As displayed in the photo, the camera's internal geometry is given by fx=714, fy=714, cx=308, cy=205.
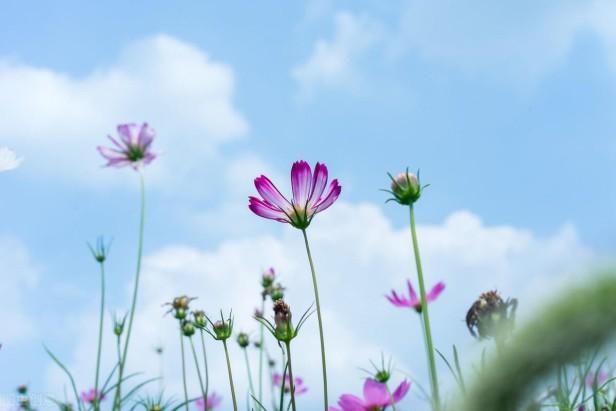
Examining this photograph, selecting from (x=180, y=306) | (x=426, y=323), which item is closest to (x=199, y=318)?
(x=180, y=306)

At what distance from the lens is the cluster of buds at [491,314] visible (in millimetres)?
1265

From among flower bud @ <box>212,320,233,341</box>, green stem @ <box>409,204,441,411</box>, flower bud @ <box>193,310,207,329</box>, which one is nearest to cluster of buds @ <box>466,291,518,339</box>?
green stem @ <box>409,204,441,411</box>

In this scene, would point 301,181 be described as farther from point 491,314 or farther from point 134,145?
point 134,145

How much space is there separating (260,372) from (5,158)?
87.1 inches

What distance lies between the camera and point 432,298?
287 centimetres

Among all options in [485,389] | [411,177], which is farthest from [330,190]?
[485,389]

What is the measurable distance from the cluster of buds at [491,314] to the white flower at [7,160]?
1.19 metres

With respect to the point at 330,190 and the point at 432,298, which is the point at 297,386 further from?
the point at 330,190

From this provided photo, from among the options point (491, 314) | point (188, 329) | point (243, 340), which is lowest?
point (491, 314)

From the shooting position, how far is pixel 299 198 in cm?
174

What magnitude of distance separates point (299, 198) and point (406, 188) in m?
0.27

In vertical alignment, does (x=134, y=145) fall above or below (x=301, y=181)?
above

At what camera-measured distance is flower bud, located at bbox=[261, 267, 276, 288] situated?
3.75 m

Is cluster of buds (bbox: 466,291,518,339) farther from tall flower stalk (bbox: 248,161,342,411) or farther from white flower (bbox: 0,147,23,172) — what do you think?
white flower (bbox: 0,147,23,172)
